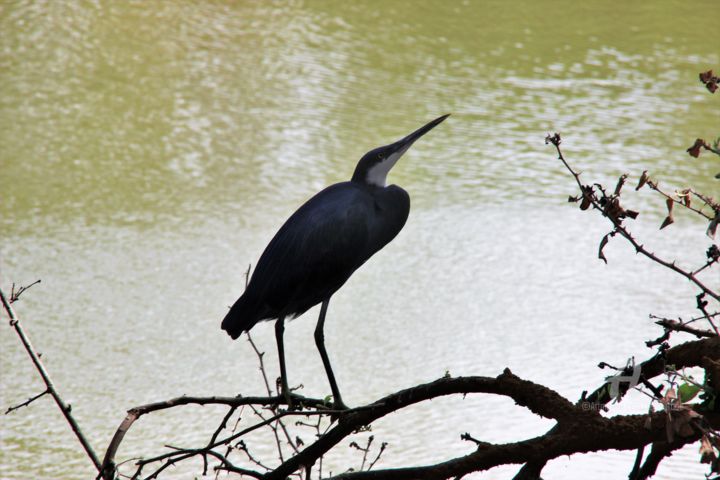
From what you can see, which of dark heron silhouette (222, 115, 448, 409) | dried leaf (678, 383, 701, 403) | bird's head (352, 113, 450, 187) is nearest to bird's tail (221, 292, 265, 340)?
dark heron silhouette (222, 115, 448, 409)

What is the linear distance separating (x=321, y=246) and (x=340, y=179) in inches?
62.4

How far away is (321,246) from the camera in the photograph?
1032mm

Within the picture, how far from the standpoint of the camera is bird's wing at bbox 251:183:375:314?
1.03 m

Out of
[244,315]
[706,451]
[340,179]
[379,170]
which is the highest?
[340,179]

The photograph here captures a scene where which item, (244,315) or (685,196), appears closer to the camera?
(685,196)

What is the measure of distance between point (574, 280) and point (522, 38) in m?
1.59

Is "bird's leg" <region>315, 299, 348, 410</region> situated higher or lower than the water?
lower

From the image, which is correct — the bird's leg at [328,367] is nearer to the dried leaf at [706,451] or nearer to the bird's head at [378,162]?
the bird's head at [378,162]

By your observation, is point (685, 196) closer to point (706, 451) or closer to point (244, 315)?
point (706, 451)

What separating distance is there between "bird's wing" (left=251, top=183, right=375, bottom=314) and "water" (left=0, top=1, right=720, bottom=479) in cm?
68

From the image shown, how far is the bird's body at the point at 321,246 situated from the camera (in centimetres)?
103

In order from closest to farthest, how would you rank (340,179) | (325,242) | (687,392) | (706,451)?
(706,451)
(687,392)
(325,242)
(340,179)

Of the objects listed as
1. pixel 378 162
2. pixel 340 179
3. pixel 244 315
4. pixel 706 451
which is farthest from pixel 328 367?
pixel 340 179

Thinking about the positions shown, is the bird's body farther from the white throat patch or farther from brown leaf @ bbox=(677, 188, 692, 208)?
brown leaf @ bbox=(677, 188, 692, 208)
